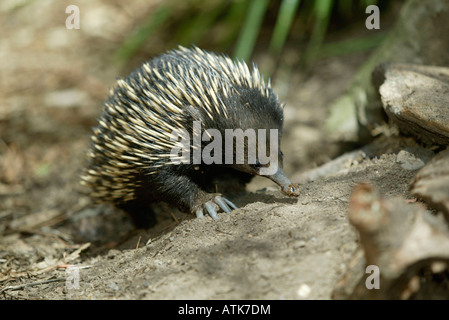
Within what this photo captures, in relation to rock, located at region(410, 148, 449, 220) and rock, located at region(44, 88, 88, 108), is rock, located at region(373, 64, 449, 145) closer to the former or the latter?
rock, located at region(410, 148, 449, 220)

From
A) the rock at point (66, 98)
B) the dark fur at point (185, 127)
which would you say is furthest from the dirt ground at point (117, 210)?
the dark fur at point (185, 127)

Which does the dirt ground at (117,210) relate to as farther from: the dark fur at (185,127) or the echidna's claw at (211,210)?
the dark fur at (185,127)

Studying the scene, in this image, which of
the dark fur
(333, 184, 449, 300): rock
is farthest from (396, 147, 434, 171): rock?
(333, 184, 449, 300): rock

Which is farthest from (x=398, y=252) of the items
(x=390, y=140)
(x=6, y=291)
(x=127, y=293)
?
(x=6, y=291)

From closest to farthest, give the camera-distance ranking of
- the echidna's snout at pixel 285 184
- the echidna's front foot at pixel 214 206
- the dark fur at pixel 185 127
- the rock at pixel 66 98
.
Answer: the echidna's snout at pixel 285 184, the dark fur at pixel 185 127, the echidna's front foot at pixel 214 206, the rock at pixel 66 98

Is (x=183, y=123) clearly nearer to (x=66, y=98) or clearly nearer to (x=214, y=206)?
(x=214, y=206)

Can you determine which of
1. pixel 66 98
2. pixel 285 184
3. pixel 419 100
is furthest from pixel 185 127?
pixel 66 98
